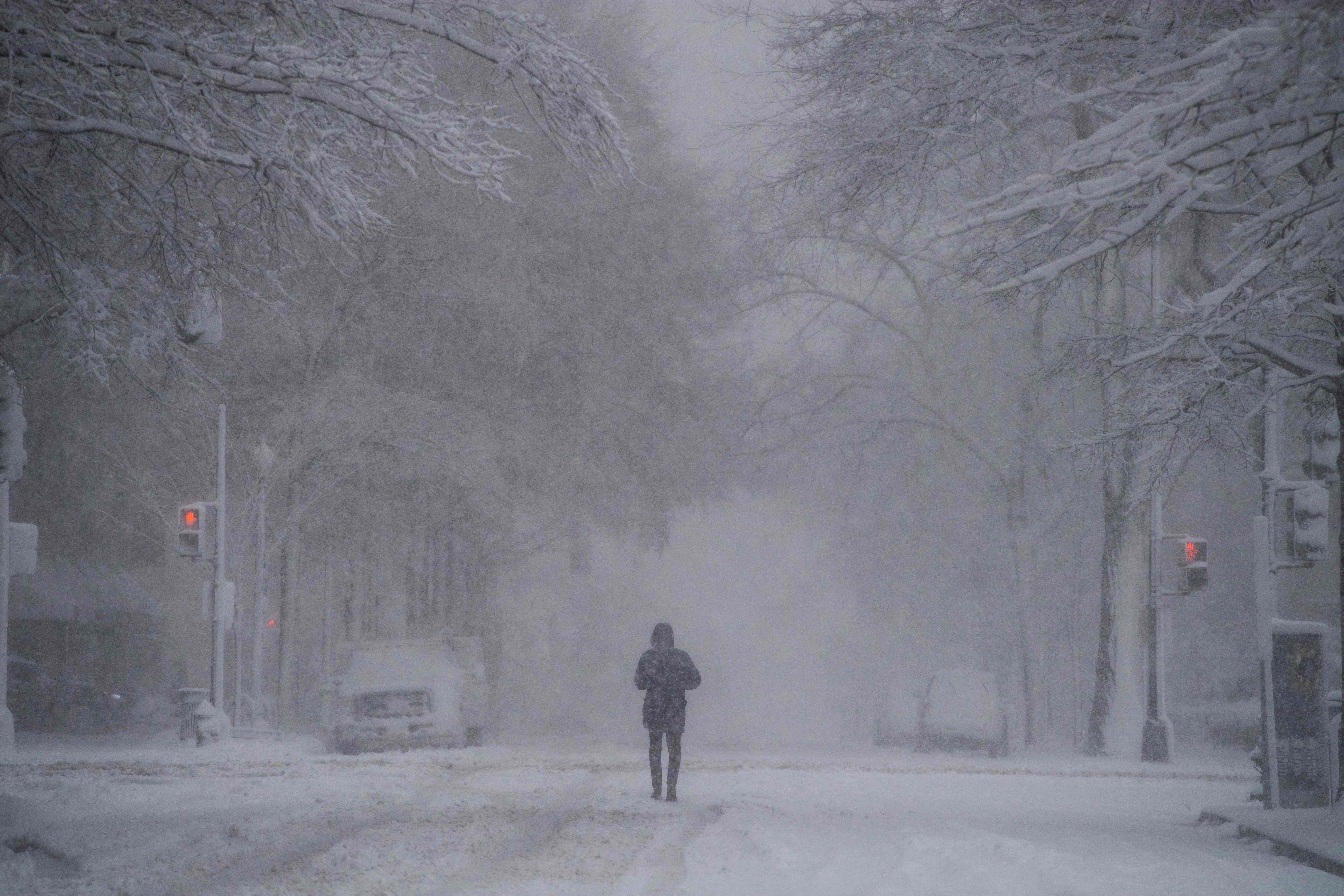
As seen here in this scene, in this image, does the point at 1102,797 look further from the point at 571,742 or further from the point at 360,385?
the point at 360,385

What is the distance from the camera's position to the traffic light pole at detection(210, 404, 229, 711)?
2145 centimetres

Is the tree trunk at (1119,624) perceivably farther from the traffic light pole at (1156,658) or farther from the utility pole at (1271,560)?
the utility pole at (1271,560)

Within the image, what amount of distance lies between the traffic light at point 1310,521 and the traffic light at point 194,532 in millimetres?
15474

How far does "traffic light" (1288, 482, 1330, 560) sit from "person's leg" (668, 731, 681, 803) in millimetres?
→ 5814

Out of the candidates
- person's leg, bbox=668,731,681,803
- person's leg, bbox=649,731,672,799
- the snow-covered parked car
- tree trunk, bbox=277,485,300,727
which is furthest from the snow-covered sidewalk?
tree trunk, bbox=277,485,300,727

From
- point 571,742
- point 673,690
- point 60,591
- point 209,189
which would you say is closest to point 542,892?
point 673,690

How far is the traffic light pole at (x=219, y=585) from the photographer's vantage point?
21.5 metres

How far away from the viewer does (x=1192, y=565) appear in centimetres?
2025

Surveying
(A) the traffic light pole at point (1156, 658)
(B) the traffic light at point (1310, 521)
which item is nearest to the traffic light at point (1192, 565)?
(A) the traffic light pole at point (1156, 658)

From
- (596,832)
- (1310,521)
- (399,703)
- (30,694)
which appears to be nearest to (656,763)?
(596,832)

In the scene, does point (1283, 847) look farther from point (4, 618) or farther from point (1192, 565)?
point (4, 618)

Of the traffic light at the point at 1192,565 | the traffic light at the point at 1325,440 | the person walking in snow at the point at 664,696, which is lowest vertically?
→ the person walking in snow at the point at 664,696

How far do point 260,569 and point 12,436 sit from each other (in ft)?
40.5

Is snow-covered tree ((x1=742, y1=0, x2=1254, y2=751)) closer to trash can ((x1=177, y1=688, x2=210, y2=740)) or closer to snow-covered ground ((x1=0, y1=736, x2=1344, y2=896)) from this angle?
snow-covered ground ((x1=0, y1=736, x2=1344, y2=896))
